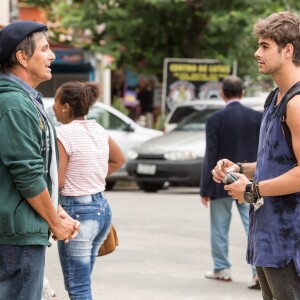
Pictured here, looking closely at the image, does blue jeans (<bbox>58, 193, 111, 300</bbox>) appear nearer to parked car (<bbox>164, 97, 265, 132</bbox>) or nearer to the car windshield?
the car windshield

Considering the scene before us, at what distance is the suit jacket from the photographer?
9.34 m

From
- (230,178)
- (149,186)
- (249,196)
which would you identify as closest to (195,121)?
(149,186)

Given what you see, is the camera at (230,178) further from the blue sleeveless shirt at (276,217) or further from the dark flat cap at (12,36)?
the dark flat cap at (12,36)

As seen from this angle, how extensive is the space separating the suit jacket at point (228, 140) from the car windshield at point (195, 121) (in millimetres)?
9880

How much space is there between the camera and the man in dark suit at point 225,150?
30.7ft

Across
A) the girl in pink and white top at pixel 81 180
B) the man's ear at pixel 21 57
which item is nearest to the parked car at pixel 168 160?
the girl in pink and white top at pixel 81 180

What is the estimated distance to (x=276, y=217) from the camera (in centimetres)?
471

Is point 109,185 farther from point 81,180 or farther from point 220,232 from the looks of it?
point 81,180

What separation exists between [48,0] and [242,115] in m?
17.5

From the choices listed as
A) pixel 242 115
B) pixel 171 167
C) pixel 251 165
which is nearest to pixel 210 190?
pixel 242 115

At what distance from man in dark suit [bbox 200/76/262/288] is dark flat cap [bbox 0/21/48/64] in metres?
4.81

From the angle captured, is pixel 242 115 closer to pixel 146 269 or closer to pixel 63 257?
pixel 146 269

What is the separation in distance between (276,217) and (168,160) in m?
13.6

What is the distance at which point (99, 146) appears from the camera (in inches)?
251
